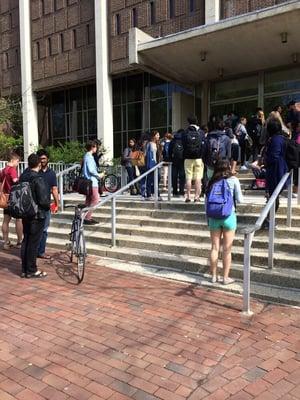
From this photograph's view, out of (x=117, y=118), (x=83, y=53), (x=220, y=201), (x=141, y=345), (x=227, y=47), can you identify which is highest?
(x=83, y=53)

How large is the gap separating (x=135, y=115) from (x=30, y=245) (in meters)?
17.7

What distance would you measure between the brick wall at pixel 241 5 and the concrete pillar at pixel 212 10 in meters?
0.26

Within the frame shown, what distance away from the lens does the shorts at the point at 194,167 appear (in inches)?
324

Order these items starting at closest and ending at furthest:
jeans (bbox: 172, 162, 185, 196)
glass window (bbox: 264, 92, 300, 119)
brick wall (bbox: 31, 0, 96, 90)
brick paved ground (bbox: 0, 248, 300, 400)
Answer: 1. brick paved ground (bbox: 0, 248, 300, 400)
2. jeans (bbox: 172, 162, 185, 196)
3. glass window (bbox: 264, 92, 300, 119)
4. brick wall (bbox: 31, 0, 96, 90)

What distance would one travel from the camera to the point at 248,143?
1197 centimetres

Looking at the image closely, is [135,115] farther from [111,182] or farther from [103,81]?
[111,182]

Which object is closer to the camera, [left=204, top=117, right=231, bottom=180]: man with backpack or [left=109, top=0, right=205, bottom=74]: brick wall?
[left=204, top=117, right=231, bottom=180]: man with backpack

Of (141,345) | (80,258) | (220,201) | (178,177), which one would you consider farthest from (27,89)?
(141,345)

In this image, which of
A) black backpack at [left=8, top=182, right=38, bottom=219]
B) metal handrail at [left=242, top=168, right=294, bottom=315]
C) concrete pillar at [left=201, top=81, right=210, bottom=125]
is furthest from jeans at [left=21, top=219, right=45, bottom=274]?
concrete pillar at [left=201, top=81, right=210, bottom=125]

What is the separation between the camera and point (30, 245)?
619 cm

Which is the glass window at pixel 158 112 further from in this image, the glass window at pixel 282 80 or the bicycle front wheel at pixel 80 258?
the bicycle front wheel at pixel 80 258

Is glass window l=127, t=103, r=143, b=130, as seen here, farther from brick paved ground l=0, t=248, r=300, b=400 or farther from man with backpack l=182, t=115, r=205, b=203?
brick paved ground l=0, t=248, r=300, b=400

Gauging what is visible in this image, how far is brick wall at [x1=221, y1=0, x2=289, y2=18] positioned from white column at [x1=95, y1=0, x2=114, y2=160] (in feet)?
21.6

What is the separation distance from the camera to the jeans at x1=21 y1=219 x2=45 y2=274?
6.19 meters
